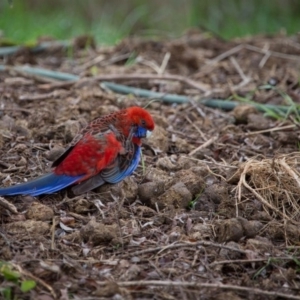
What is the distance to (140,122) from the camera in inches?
166

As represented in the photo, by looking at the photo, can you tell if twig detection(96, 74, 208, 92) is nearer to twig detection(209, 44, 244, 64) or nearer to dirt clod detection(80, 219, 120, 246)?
twig detection(209, 44, 244, 64)

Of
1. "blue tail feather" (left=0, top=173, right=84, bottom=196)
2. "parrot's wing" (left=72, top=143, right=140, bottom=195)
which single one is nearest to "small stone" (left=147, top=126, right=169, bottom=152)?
"parrot's wing" (left=72, top=143, right=140, bottom=195)

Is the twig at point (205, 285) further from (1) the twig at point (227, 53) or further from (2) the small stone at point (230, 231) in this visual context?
(1) the twig at point (227, 53)

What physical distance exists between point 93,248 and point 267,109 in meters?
2.20

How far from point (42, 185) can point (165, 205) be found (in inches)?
25.0

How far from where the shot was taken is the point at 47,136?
4602mm

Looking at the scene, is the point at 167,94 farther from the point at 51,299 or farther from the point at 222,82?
the point at 51,299

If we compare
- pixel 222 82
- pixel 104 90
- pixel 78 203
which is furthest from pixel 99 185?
pixel 222 82

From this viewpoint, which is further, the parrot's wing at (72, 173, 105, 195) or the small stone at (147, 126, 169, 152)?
the small stone at (147, 126, 169, 152)

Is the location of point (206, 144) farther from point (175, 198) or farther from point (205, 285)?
point (205, 285)

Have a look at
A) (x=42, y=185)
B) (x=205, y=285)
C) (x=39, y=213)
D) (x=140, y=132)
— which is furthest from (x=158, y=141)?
(x=205, y=285)

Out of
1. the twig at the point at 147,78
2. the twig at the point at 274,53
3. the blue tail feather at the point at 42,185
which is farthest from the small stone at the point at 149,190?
the twig at the point at 274,53

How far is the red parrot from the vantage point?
12.5 feet

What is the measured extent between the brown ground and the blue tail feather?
64 mm
